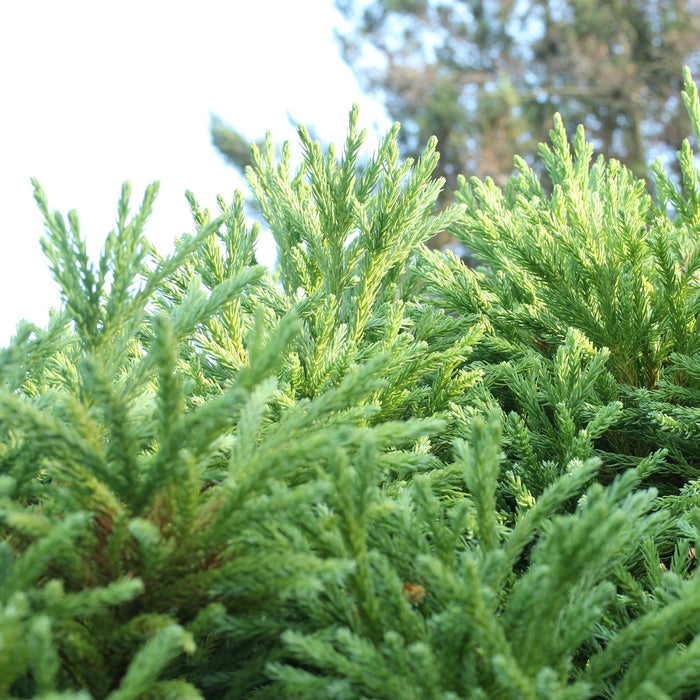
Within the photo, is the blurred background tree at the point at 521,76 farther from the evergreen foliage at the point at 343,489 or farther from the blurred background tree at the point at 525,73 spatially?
the evergreen foliage at the point at 343,489

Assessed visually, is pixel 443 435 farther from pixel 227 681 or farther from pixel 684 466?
pixel 227 681

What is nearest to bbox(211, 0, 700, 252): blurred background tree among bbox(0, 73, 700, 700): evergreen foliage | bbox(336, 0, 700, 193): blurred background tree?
bbox(336, 0, 700, 193): blurred background tree

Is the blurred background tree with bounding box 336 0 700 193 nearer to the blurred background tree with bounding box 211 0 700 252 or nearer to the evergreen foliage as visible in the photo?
the blurred background tree with bounding box 211 0 700 252

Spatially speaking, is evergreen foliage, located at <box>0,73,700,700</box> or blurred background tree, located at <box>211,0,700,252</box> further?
blurred background tree, located at <box>211,0,700,252</box>

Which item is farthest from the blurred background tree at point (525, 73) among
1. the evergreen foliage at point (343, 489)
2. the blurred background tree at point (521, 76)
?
the evergreen foliage at point (343, 489)

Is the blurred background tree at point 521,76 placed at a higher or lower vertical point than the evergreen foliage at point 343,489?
higher

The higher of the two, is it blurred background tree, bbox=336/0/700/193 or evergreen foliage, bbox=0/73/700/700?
blurred background tree, bbox=336/0/700/193

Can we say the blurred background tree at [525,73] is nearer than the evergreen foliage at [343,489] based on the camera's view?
No

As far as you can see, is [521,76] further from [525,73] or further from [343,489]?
[343,489]

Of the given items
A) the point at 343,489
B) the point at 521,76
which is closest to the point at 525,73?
the point at 521,76
